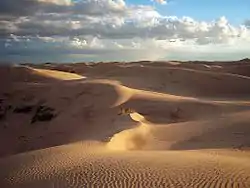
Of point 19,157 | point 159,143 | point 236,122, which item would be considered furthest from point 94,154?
point 236,122

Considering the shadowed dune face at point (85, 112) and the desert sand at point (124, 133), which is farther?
the shadowed dune face at point (85, 112)

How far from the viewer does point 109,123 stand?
1625cm

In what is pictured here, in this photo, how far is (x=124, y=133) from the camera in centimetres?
1370

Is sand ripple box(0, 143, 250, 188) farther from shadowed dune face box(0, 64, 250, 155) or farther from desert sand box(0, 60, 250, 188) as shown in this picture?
shadowed dune face box(0, 64, 250, 155)

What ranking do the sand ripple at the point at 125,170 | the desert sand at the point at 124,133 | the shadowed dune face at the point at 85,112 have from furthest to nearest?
the shadowed dune face at the point at 85,112 → the desert sand at the point at 124,133 → the sand ripple at the point at 125,170

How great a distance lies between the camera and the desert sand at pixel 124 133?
8.12 m

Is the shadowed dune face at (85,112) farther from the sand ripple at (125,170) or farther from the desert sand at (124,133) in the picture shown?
the sand ripple at (125,170)

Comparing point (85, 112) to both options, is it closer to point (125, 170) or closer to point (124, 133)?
point (124, 133)

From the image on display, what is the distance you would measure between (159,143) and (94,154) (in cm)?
357

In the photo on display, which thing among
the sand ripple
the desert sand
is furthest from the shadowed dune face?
the sand ripple

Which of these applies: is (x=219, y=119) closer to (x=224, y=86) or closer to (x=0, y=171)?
(x=0, y=171)

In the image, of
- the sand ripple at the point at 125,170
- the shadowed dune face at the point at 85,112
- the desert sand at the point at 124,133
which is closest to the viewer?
the sand ripple at the point at 125,170

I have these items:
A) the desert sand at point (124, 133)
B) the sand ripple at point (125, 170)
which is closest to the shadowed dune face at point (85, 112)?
the desert sand at point (124, 133)

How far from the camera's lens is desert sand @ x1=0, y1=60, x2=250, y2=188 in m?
8.12
